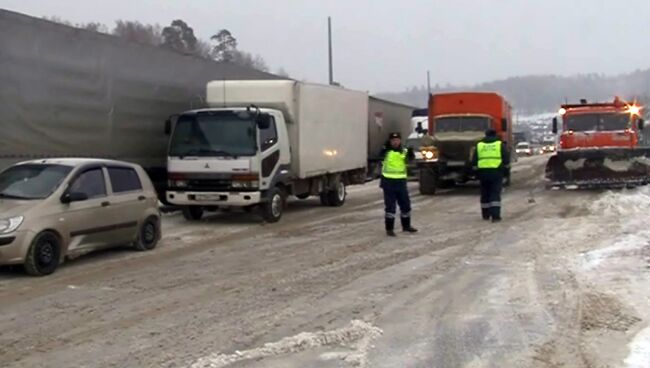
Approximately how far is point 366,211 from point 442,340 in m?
11.3

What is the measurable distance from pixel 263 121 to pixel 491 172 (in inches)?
175

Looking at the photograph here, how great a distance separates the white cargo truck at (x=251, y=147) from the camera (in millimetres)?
15164

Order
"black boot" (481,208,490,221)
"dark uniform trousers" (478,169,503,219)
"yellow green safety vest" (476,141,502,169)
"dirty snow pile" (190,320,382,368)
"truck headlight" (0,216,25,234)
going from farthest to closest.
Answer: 1. "black boot" (481,208,490,221)
2. "yellow green safety vest" (476,141,502,169)
3. "dark uniform trousers" (478,169,503,219)
4. "truck headlight" (0,216,25,234)
5. "dirty snow pile" (190,320,382,368)

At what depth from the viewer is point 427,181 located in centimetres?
2288

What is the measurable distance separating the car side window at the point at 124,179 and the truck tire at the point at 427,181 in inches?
471

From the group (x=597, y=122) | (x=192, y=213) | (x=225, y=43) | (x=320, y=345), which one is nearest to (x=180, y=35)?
(x=225, y=43)

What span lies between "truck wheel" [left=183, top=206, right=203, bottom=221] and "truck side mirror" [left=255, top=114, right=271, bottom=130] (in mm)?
2159

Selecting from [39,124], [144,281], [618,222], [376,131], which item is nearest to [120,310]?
[144,281]

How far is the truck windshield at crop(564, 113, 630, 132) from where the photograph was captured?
74.9ft

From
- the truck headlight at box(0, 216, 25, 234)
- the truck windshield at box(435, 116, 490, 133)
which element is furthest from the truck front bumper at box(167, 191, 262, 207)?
the truck windshield at box(435, 116, 490, 133)

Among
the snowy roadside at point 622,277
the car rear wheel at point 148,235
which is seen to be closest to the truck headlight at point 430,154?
the snowy roadside at point 622,277

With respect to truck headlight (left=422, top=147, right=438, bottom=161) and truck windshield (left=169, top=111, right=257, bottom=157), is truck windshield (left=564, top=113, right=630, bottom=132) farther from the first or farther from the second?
truck windshield (left=169, top=111, right=257, bottom=157)

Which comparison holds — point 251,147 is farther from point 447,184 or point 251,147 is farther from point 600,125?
point 600,125

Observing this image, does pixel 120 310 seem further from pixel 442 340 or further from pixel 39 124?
A: pixel 39 124
